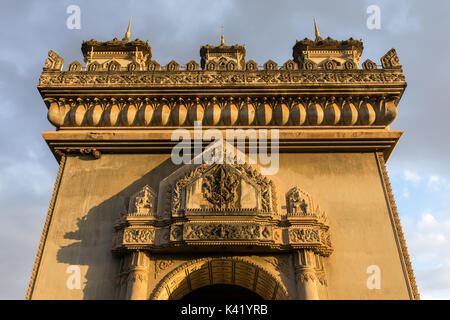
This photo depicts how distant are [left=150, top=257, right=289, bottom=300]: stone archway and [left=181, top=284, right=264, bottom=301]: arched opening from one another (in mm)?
1397

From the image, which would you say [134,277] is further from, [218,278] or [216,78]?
[216,78]

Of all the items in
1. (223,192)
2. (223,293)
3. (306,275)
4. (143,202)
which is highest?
(223,192)

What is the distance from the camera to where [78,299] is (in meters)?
8.57

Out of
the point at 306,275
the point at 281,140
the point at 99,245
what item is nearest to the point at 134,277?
the point at 99,245

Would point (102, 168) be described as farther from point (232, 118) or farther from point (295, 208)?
point (295, 208)

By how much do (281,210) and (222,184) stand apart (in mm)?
1531

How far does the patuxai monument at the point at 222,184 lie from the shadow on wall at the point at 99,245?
3 centimetres

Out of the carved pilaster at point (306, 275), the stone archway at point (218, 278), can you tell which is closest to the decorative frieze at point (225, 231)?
A: the stone archway at point (218, 278)

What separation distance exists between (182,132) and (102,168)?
2.32 metres

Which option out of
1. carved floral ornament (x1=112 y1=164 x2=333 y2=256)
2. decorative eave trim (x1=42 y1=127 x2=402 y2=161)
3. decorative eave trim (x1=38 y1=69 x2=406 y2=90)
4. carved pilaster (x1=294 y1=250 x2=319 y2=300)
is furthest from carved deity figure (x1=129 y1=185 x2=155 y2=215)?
carved pilaster (x1=294 y1=250 x2=319 y2=300)

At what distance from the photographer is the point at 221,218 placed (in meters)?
8.86

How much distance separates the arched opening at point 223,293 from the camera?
11.0 meters

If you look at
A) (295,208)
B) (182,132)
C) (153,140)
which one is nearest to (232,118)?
(182,132)
